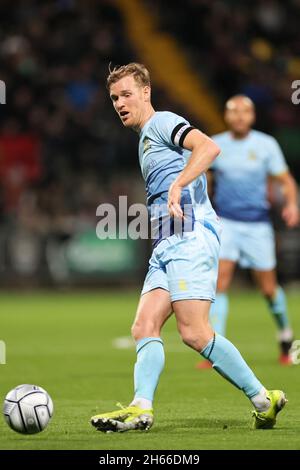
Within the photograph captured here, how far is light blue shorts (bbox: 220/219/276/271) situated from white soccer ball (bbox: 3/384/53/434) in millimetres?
4598

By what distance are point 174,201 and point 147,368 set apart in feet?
3.41

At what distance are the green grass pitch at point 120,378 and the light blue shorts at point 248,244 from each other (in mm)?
890

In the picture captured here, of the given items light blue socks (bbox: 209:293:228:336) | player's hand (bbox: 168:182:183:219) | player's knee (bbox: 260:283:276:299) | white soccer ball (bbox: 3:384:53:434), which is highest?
player's hand (bbox: 168:182:183:219)

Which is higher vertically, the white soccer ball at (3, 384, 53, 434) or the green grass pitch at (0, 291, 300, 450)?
the white soccer ball at (3, 384, 53, 434)

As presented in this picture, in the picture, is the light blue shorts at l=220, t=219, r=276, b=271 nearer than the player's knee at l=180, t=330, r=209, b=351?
No

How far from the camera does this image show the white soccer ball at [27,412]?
6.40 meters

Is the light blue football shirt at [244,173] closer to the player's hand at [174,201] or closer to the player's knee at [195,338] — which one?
the player's knee at [195,338]

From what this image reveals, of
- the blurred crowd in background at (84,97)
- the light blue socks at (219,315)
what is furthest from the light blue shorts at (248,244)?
the blurred crowd in background at (84,97)

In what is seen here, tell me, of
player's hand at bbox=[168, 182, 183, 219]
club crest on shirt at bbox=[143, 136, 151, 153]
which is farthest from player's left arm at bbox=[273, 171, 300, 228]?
player's hand at bbox=[168, 182, 183, 219]

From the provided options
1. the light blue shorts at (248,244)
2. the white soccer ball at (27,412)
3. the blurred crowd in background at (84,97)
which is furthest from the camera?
the blurred crowd in background at (84,97)

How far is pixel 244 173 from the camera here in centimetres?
1096

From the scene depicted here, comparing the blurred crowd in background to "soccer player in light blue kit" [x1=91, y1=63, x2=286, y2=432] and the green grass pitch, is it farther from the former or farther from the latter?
"soccer player in light blue kit" [x1=91, y1=63, x2=286, y2=432]

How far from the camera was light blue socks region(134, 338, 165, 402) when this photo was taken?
261 inches

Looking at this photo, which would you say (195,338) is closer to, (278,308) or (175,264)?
(175,264)
